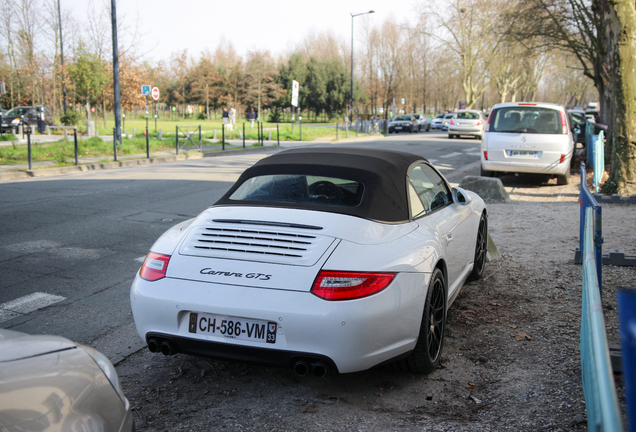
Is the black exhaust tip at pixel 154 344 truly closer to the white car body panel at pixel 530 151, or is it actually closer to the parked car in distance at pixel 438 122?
the white car body panel at pixel 530 151

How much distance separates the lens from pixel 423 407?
333 centimetres

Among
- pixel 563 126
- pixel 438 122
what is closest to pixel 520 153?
pixel 563 126

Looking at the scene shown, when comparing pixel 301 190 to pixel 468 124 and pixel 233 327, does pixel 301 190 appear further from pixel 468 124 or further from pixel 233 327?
pixel 468 124

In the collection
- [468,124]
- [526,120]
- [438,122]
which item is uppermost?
[438,122]

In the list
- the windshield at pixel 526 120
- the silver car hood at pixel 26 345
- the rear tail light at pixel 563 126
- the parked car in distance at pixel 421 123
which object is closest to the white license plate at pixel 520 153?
the windshield at pixel 526 120

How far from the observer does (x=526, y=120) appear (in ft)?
42.1

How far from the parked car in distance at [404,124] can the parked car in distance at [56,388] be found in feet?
153

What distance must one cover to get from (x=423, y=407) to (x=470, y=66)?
212ft

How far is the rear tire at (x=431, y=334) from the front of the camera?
3.56 metres

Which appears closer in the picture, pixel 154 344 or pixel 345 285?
pixel 345 285

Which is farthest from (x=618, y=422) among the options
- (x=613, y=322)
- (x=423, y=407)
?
(x=613, y=322)

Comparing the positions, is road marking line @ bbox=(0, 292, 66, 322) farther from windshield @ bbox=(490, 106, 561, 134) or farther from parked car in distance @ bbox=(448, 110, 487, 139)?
parked car in distance @ bbox=(448, 110, 487, 139)

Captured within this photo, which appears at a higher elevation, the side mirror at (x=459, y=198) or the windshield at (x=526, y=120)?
the windshield at (x=526, y=120)

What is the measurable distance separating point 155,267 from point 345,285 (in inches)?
47.0
